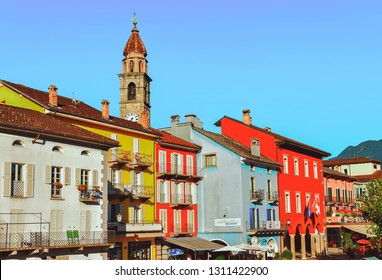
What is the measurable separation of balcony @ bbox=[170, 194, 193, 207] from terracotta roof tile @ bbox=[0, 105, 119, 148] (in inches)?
473

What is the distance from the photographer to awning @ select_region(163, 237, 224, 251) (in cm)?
3949

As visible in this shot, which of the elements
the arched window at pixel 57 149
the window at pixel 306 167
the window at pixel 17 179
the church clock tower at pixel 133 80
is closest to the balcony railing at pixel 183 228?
the arched window at pixel 57 149

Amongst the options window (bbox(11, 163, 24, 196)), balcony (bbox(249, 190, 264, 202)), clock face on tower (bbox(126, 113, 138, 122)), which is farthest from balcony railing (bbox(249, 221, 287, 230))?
clock face on tower (bbox(126, 113, 138, 122))

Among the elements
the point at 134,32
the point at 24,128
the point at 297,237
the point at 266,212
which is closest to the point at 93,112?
the point at 24,128

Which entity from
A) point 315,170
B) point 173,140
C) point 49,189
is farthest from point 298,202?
point 49,189

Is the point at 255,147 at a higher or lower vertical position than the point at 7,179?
higher

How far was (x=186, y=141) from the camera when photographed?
46125 mm

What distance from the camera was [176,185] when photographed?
43.1 metres

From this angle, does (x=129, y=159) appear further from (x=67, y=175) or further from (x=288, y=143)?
(x=288, y=143)

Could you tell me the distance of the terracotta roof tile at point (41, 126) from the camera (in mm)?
26500

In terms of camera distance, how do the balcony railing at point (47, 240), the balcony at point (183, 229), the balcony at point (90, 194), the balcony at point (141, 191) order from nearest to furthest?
the balcony railing at point (47, 240) < the balcony at point (90, 194) < the balcony at point (141, 191) < the balcony at point (183, 229)

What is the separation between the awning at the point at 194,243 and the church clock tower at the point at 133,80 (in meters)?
33.2

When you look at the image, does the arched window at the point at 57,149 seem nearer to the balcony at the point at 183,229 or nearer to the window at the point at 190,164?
the balcony at the point at 183,229

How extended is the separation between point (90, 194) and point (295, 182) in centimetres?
2817
